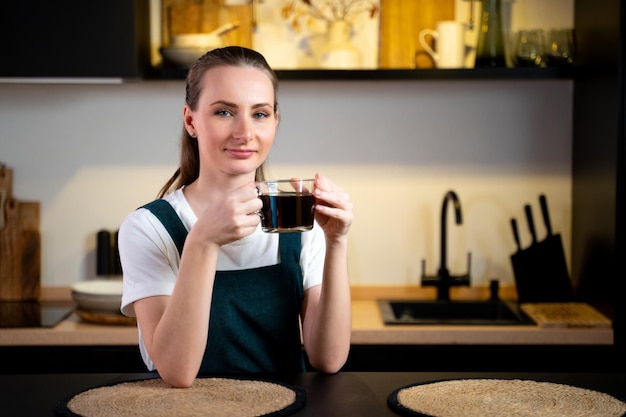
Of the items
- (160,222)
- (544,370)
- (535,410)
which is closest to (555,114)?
(544,370)

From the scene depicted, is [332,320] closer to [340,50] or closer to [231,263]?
[231,263]

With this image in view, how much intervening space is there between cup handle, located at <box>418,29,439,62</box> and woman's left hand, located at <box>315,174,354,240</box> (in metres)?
1.69

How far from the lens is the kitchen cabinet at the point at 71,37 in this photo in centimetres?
318

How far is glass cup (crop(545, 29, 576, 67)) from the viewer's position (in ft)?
11.0

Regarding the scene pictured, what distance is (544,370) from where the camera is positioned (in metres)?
3.01

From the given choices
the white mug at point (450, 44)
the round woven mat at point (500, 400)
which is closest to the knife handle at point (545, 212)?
the white mug at point (450, 44)

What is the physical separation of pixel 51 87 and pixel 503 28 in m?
1.72

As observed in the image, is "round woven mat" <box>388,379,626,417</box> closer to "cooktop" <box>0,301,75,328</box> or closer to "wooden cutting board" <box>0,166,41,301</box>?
"cooktop" <box>0,301,75,328</box>

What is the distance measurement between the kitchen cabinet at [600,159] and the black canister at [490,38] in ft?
0.94

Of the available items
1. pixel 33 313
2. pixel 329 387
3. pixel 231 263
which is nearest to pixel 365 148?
pixel 33 313

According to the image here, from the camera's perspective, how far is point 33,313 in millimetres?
3291

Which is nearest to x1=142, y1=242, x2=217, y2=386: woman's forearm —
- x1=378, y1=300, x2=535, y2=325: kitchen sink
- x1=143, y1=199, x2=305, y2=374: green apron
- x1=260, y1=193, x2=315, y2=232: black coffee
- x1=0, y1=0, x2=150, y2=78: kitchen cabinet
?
x1=260, y1=193, x2=315, y2=232: black coffee

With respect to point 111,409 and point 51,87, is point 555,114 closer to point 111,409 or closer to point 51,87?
point 51,87

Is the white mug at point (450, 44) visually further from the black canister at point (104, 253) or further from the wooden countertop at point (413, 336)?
the black canister at point (104, 253)
